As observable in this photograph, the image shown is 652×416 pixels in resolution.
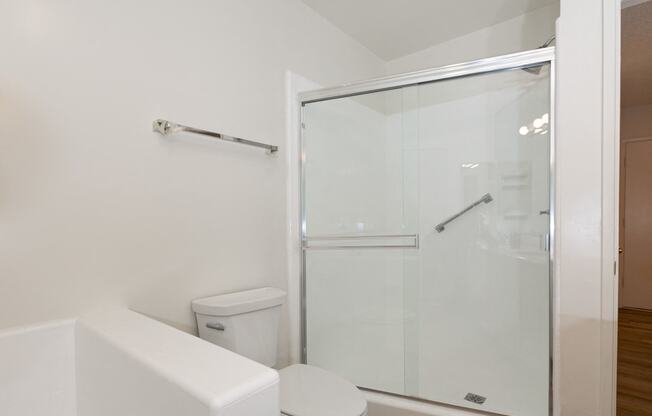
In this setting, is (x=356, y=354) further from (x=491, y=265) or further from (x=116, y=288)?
(x=116, y=288)

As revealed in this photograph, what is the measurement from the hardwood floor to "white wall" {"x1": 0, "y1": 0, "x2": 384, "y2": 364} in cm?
211

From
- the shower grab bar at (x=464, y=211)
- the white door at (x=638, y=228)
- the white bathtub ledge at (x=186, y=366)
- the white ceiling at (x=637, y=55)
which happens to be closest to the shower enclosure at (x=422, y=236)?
the shower grab bar at (x=464, y=211)

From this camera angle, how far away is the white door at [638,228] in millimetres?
4191

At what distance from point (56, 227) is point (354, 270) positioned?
1.48 m

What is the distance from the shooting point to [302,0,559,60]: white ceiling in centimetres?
220

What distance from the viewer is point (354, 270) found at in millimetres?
2209

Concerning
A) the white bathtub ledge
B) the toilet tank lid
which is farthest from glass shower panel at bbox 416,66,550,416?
the white bathtub ledge

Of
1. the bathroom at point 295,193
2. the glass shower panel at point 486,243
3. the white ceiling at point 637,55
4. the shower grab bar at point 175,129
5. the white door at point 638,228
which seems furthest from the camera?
the white door at point 638,228

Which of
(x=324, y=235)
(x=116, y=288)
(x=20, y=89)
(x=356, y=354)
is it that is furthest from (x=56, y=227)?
(x=356, y=354)

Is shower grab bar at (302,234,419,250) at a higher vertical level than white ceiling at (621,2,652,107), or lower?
lower

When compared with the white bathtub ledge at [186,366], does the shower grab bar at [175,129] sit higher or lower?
higher

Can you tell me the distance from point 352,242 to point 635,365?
2310 millimetres

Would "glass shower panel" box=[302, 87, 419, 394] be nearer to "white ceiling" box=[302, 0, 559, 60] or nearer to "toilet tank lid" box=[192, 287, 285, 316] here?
"toilet tank lid" box=[192, 287, 285, 316]

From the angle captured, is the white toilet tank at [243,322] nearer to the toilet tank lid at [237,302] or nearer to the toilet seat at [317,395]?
the toilet tank lid at [237,302]
